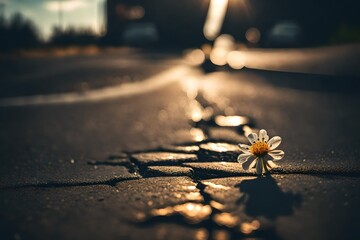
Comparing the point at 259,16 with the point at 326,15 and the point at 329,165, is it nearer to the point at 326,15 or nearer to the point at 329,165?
the point at 326,15

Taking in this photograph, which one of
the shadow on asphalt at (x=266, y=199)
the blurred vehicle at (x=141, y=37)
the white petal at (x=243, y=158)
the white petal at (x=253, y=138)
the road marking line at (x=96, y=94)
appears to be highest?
the blurred vehicle at (x=141, y=37)

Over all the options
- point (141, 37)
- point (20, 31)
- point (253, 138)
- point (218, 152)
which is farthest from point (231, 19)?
point (253, 138)

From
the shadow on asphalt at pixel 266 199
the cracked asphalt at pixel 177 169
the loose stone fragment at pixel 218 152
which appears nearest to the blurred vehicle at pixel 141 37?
the cracked asphalt at pixel 177 169

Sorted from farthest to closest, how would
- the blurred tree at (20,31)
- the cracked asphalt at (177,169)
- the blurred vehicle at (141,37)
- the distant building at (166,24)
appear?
the blurred tree at (20,31)
the blurred vehicle at (141,37)
the distant building at (166,24)
the cracked asphalt at (177,169)

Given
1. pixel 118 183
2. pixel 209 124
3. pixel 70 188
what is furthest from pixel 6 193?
pixel 209 124

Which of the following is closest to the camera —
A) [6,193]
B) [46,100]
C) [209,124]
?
[6,193]

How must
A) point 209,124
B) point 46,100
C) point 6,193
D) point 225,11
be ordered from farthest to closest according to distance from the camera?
point 225,11, point 46,100, point 209,124, point 6,193

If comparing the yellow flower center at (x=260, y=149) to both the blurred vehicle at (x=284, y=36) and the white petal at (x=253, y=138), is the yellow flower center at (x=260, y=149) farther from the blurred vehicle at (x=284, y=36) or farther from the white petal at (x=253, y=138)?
the blurred vehicle at (x=284, y=36)

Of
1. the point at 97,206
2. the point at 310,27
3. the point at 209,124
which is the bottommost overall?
the point at 97,206

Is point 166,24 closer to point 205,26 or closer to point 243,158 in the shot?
point 205,26
